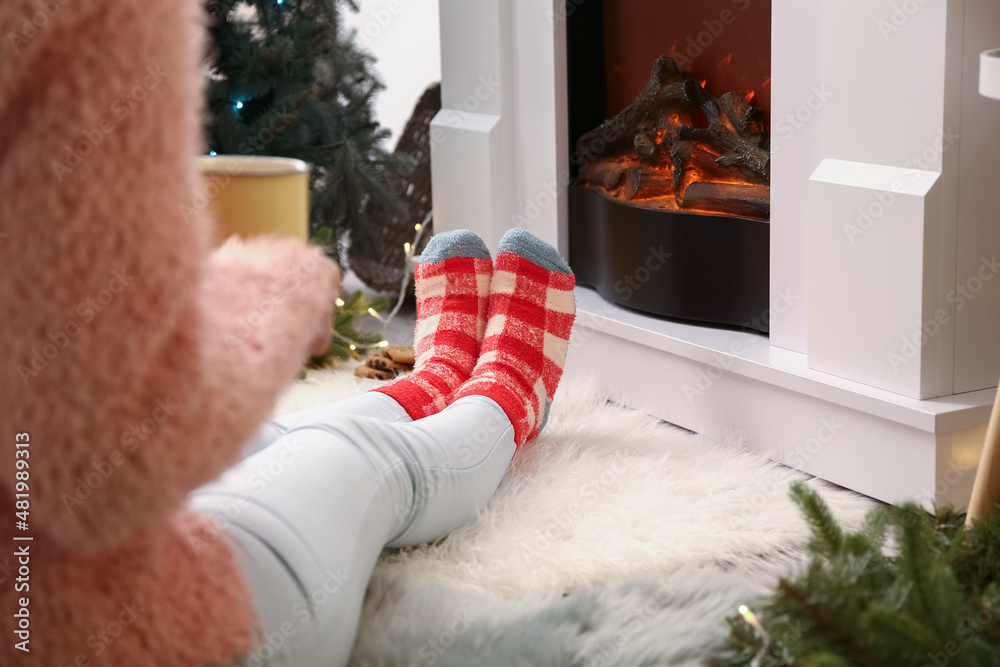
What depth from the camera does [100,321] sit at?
518 mm

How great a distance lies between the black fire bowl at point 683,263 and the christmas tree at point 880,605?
70cm

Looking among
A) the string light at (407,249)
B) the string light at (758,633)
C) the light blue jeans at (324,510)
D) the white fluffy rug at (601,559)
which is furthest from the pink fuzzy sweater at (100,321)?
the string light at (407,249)

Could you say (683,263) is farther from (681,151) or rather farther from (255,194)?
(255,194)

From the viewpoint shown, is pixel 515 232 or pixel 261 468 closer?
pixel 261 468

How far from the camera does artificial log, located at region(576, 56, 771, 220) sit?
1.55 meters

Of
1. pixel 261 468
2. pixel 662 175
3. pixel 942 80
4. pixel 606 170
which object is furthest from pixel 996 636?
pixel 606 170

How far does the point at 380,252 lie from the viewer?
7.79ft

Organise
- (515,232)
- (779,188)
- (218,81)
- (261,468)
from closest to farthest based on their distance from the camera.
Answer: (261,468) < (779,188) < (515,232) < (218,81)

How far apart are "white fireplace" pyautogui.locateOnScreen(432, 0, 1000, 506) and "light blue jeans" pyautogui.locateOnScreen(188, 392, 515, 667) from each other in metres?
0.55

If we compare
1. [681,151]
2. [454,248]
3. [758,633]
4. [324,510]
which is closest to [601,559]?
[758,633]

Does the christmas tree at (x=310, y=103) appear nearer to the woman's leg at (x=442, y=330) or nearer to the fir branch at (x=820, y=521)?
the woman's leg at (x=442, y=330)

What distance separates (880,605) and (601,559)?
1.47 ft

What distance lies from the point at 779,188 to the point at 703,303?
26cm

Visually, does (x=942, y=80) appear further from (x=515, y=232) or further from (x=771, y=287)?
(x=515, y=232)
